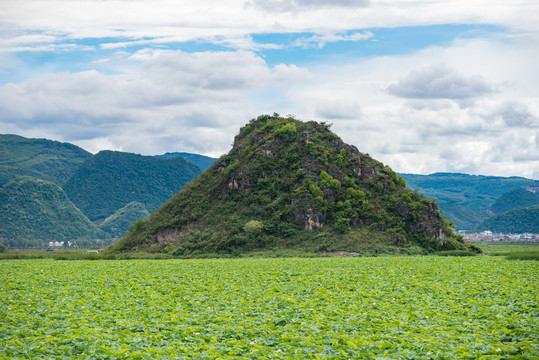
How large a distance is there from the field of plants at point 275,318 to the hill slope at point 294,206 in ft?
148

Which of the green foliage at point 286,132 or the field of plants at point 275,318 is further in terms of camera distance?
the green foliage at point 286,132

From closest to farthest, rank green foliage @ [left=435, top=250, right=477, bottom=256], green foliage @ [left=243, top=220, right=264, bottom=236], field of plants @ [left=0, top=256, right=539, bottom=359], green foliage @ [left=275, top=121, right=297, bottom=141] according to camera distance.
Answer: field of plants @ [left=0, top=256, right=539, bottom=359] → green foliage @ [left=435, top=250, right=477, bottom=256] → green foliage @ [left=243, top=220, right=264, bottom=236] → green foliage @ [left=275, top=121, right=297, bottom=141]

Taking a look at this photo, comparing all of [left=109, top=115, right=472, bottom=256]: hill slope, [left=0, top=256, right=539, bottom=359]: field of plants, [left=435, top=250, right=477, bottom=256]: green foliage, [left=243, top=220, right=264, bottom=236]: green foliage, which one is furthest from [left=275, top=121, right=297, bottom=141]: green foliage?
[left=0, top=256, right=539, bottom=359]: field of plants

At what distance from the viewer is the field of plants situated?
13.9m

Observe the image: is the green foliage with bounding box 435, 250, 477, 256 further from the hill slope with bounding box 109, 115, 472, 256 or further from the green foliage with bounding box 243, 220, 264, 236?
the green foliage with bounding box 243, 220, 264, 236

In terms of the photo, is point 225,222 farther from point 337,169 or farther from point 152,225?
point 337,169

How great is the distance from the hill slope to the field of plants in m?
45.2

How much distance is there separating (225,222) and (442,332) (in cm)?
6661

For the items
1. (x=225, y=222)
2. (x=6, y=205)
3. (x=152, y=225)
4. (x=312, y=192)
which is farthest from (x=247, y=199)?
(x=6, y=205)

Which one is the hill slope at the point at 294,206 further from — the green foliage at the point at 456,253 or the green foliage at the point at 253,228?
the green foliage at the point at 456,253

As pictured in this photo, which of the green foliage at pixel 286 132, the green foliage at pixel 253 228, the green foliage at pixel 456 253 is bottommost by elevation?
the green foliage at pixel 456 253

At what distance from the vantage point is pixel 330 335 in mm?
15555

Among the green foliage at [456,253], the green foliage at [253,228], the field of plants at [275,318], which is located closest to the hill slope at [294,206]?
the green foliage at [253,228]

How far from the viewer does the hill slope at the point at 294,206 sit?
251 ft
